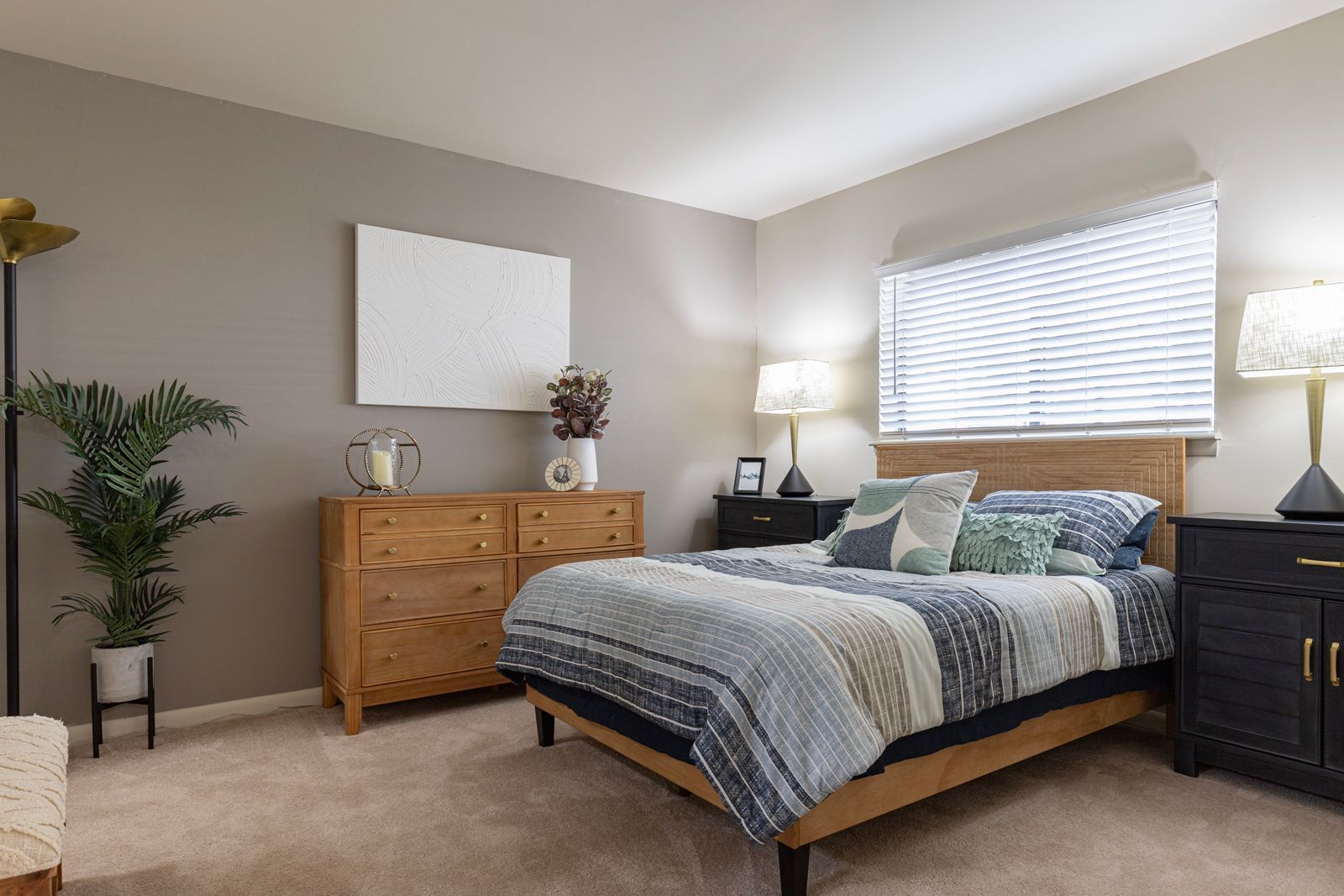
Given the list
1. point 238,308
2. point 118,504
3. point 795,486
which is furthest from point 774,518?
point 118,504

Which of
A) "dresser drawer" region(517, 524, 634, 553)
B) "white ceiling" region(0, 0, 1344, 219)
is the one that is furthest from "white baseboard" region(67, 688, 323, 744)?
"white ceiling" region(0, 0, 1344, 219)

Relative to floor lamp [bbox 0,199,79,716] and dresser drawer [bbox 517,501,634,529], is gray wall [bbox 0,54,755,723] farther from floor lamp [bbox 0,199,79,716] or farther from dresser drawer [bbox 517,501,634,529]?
dresser drawer [bbox 517,501,634,529]

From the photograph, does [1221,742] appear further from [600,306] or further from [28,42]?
[28,42]

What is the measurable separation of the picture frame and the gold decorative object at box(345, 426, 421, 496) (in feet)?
6.24

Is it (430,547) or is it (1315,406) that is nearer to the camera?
(1315,406)

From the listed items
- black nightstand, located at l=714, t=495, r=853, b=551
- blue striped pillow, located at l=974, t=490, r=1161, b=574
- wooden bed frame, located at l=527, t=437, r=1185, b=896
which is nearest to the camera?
wooden bed frame, located at l=527, t=437, r=1185, b=896

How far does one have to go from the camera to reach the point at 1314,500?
2.51 m

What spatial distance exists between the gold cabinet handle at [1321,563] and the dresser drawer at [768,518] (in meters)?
1.99

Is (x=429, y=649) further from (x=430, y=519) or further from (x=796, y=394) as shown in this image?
(x=796, y=394)

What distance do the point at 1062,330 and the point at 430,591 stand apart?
2.90 m

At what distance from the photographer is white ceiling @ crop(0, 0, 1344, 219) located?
270 cm

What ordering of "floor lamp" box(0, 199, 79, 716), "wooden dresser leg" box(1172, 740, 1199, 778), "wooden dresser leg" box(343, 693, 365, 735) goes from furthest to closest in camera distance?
1. "wooden dresser leg" box(343, 693, 365, 735)
2. "floor lamp" box(0, 199, 79, 716)
3. "wooden dresser leg" box(1172, 740, 1199, 778)

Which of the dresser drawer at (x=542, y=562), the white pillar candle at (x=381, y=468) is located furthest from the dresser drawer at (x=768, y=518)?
the white pillar candle at (x=381, y=468)

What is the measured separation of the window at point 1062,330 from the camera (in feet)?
10.2
